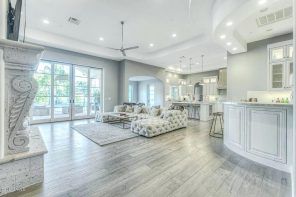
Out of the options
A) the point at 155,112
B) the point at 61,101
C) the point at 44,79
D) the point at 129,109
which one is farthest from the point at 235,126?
the point at 44,79

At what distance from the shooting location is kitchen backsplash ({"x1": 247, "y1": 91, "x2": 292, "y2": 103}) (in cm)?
491

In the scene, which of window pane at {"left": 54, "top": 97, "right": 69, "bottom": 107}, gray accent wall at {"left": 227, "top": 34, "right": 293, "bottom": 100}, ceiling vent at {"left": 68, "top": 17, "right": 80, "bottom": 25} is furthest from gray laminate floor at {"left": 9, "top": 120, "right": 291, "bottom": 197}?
window pane at {"left": 54, "top": 97, "right": 69, "bottom": 107}

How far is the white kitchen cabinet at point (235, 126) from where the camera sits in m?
3.23

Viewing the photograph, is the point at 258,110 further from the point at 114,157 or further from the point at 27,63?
the point at 27,63

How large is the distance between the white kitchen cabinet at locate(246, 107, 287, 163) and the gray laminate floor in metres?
0.27

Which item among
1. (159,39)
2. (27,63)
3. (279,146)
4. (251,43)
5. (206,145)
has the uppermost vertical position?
(159,39)

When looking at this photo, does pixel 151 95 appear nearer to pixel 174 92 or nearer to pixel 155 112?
pixel 174 92

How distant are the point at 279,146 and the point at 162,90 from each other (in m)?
9.69

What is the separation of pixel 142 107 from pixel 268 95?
501 cm

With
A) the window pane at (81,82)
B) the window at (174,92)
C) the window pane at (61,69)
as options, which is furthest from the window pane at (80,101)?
the window at (174,92)

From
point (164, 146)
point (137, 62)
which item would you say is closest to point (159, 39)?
point (137, 62)

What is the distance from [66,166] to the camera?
2721 millimetres

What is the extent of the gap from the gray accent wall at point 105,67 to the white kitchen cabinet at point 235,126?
22.6ft

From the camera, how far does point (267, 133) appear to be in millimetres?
2783
